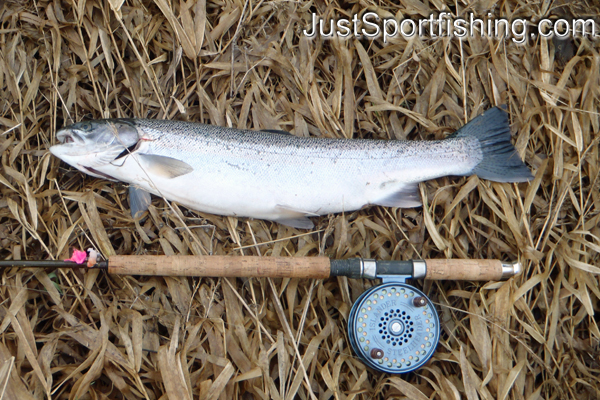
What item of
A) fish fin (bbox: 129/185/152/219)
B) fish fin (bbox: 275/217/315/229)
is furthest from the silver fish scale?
fish fin (bbox: 275/217/315/229)

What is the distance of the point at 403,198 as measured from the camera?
9.16 feet

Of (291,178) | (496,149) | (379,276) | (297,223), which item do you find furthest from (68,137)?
(496,149)

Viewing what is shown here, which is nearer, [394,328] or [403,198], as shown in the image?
[394,328]

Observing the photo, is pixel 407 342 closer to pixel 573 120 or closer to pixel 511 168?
pixel 511 168

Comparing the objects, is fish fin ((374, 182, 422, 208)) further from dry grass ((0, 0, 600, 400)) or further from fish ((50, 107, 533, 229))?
dry grass ((0, 0, 600, 400))

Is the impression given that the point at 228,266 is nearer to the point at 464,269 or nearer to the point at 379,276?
the point at 379,276

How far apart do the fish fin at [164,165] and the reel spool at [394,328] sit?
51.8 inches

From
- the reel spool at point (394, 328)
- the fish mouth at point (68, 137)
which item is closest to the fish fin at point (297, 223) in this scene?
the reel spool at point (394, 328)

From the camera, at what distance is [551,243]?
281 cm

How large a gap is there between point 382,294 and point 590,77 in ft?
6.91

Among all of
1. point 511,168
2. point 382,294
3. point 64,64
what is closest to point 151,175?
point 64,64

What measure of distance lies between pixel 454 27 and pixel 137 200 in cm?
251

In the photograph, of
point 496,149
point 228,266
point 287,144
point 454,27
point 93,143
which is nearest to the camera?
point 228,266

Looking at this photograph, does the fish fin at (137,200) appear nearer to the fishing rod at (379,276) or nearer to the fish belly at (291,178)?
the fish belly at (291,178)
